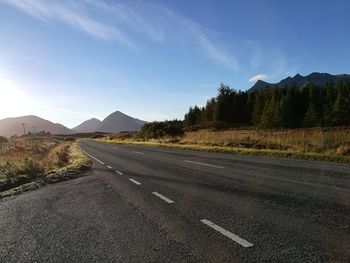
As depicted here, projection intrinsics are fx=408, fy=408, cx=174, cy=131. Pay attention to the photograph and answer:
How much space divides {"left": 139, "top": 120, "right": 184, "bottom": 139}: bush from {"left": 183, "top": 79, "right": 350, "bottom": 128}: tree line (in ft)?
77.9

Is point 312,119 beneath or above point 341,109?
beneath

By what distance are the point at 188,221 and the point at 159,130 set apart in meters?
49.8

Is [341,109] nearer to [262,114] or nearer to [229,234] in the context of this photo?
[262,114]

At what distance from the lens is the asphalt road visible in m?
5.22

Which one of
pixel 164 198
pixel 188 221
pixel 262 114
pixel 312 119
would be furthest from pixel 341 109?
pixel 188 221

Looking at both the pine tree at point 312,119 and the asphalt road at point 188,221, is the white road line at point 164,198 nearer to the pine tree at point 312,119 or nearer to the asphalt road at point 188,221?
the asphalt road at point 188,221

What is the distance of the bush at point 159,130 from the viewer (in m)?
55.0

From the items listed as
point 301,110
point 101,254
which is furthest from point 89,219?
point 301,110

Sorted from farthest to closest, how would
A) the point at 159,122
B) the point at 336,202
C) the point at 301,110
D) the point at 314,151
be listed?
the point at 301,110, the point at 159,122, the point at 314,151, the point at 336,202

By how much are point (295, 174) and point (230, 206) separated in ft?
16.6

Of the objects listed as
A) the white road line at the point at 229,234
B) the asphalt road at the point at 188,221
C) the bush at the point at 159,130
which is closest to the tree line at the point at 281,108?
the bush at the point at 159,130

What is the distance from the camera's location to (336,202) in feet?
25.3

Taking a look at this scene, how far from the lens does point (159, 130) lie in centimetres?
5656

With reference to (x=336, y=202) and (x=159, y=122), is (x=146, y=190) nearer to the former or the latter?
(x=336, y=202)
